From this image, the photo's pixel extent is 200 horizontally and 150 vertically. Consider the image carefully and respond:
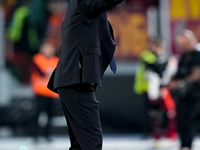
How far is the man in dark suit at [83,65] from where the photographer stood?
14.3 ft

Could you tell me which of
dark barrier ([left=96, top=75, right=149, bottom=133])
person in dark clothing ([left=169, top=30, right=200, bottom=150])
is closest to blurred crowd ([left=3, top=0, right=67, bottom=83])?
dark barrier ([left=96, top=75, right=149, bottom=133])

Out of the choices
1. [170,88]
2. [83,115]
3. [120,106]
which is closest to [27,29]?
[120,106]

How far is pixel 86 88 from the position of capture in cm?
444

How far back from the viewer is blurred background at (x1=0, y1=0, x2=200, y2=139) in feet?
41.7

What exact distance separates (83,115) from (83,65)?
1.34 feet

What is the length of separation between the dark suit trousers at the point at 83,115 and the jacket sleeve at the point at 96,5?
606 millimetres

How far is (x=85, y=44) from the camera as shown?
14.5ft

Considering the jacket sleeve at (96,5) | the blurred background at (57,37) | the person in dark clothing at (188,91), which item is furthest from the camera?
the blurred background at (57,37)

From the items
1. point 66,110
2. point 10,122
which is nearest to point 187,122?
point 66,110

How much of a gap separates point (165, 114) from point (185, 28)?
258cm

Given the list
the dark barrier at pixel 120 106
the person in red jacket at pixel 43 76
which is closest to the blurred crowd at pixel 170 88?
the dark barrier at pixel 120 106

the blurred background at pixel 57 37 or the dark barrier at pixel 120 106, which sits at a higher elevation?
the blurred background at pixel 57 37

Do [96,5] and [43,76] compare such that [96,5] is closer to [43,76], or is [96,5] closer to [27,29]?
[43,76]

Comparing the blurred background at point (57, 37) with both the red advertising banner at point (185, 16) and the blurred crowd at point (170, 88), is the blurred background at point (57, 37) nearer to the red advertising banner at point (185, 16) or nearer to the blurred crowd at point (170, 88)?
the red advertising banner at point (185, 16)
